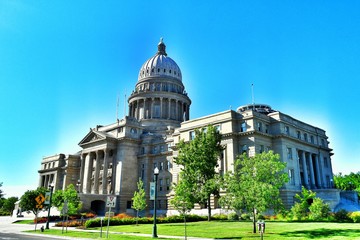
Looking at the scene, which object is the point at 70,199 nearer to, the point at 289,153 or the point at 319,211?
the point at 319,211

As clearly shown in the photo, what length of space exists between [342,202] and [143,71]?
7479cm

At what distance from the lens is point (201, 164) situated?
4362 cm

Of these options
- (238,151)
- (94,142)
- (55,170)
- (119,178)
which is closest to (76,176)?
(55,170)

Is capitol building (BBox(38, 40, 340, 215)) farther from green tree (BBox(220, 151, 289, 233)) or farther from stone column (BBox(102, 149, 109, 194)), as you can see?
green tree (BBox(220, 151, 289, 233))

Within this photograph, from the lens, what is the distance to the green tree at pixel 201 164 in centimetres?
4188

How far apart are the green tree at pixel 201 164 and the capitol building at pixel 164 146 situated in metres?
4.50

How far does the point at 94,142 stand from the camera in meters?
77.0

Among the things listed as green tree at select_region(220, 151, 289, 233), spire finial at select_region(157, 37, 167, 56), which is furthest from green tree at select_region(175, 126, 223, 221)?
spire finial at select_region(157, 37, 167, 56)

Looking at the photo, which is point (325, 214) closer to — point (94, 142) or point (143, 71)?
point (94, 142)

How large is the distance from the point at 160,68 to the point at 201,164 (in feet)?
216

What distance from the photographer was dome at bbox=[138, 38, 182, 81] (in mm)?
→ 103312

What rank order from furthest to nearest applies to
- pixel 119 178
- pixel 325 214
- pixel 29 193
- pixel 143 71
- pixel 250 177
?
pixel 143 71
pixel 119 178
pixel 29 193
pixel 325 214
pixel 250 177

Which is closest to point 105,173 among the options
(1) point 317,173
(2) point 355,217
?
(1) point 317,173

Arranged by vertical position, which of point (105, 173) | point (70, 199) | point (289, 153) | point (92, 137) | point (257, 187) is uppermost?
point (92, 137)
